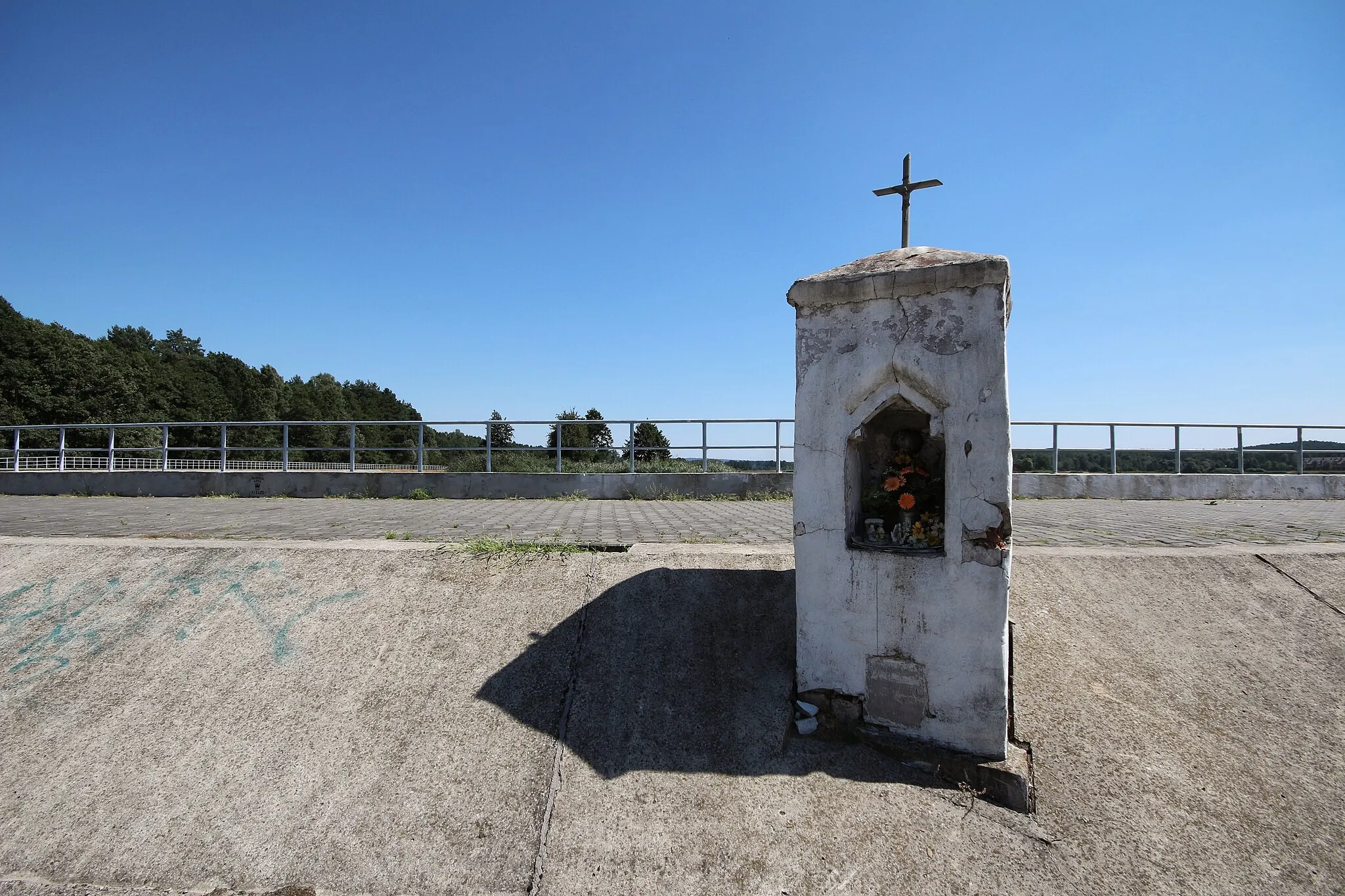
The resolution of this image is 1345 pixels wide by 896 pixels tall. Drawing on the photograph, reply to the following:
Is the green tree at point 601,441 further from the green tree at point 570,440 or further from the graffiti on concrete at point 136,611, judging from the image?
the graffiti on concrete at point 136,611

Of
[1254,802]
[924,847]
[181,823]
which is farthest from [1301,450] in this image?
[181,823]

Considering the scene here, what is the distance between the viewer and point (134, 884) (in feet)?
10.1

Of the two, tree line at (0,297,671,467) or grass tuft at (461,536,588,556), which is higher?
tree line at (0,297,671,467)

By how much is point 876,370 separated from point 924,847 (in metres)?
2.59

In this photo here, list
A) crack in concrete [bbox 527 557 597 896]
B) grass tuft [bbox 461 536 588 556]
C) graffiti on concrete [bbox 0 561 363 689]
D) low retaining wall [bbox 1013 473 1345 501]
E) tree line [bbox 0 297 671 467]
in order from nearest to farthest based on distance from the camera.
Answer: crack in concrete [bbox 527 557 597 896] < graffiti on concrete [bbox 0 561 363 689] < grass tuft [bbox 461 536 588 556] < low retaining wall [bbox 1013 473 1345 501] < tree line [bbox 0 297 671 467]

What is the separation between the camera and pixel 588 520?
8461 millimetres

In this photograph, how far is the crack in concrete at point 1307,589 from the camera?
446 centimetres

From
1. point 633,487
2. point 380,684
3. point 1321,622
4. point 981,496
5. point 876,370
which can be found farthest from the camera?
point 633,487

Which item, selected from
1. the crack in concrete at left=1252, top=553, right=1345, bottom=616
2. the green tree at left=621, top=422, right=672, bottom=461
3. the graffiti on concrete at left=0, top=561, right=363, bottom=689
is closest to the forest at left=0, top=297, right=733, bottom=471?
the green tree at left=621, top=422, right=672, bottom=461

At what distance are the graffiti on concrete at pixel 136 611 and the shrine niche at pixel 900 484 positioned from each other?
3959mm

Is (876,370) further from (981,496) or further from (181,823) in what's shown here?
(181,823)

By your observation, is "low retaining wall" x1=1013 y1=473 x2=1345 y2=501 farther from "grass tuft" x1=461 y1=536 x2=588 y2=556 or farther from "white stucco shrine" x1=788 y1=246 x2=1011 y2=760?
"grass tuft" x1=461 y1=536 x2=588 y2=556

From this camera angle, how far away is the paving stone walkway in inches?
260

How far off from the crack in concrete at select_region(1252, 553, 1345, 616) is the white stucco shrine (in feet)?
10.0
